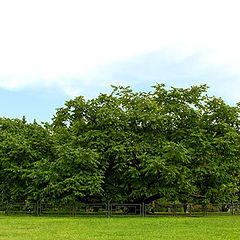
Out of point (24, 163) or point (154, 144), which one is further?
point (24, 163)

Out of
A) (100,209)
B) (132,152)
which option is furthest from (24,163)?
(132,152)

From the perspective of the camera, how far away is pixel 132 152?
32.2 metres

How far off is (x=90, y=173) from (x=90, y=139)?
9.81 feet

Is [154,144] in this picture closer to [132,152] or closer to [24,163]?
[132,152]

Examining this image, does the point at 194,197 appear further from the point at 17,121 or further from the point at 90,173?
the point at 17,121

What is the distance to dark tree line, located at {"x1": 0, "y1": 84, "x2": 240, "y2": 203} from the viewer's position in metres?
30.8

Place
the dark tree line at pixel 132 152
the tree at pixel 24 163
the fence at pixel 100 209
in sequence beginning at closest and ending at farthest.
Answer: the dark tree line at pixel 132 152
the fence at pixel 100 209
the tree at pixel 24 163

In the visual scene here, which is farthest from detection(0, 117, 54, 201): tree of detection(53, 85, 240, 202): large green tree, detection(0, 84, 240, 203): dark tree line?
detection(53, 85, 240, 202): large green tree

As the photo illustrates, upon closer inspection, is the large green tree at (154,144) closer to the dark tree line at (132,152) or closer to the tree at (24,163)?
the dark tree line at (132,152)

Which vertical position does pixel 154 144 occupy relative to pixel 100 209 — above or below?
above

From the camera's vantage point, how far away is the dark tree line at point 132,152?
3076 cm

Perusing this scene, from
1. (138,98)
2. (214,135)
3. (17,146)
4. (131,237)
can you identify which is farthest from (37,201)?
(131,237)

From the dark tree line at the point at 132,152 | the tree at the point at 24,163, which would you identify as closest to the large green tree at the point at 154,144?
the dark tree line at the point at 132,152

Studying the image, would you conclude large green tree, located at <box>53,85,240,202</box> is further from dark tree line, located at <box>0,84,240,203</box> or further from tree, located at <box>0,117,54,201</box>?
tree, located at <box>0,117,54,201</box>
